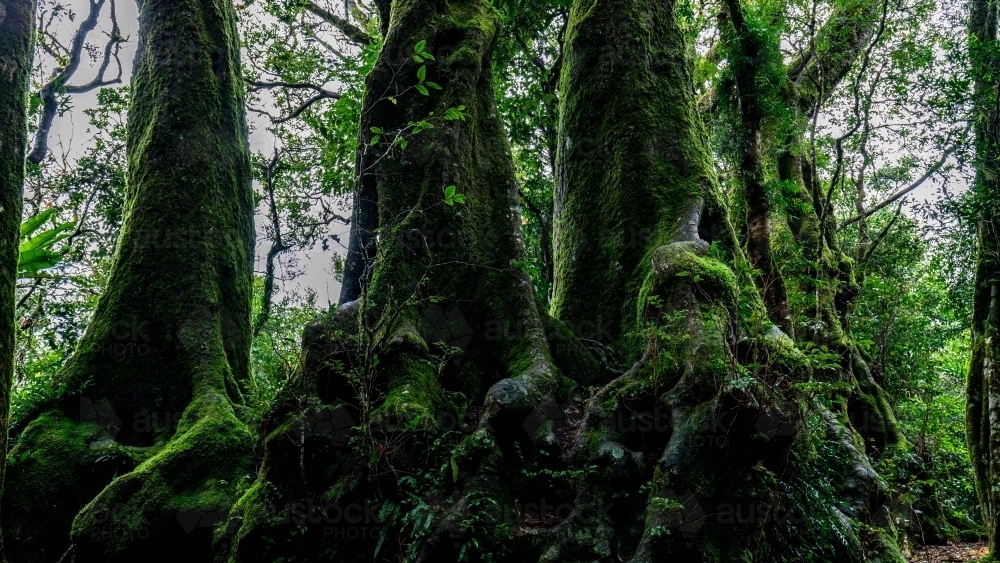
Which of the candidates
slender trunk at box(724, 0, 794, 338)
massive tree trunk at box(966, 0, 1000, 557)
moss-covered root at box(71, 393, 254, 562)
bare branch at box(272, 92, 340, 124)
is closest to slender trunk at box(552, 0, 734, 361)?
slender trunk at box(724, 0, 794, 338)

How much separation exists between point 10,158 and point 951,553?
383 inches

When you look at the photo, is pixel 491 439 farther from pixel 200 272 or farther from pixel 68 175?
pixel 68 175

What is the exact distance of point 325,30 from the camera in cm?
1303

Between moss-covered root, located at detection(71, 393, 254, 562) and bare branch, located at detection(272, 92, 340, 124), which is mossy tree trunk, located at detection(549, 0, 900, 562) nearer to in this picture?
moss-covered root, located at detection(71, 393, 254, 562)

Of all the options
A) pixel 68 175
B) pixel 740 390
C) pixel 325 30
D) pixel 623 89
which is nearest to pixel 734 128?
pixel 623 89

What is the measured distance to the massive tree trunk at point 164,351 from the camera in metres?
4.50

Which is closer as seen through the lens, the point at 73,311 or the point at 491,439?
the point at 491,439

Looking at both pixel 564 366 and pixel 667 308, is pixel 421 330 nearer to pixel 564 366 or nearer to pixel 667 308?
pixel 564 366

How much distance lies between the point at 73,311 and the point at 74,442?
5.32 metres

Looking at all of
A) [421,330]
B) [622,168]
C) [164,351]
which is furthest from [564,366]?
[164,351]

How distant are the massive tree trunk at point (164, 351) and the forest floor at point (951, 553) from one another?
696 cm

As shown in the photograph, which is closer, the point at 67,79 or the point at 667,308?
the point at 667,308

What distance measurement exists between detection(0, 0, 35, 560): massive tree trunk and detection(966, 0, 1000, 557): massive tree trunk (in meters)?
7.52

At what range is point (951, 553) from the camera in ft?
23.0
